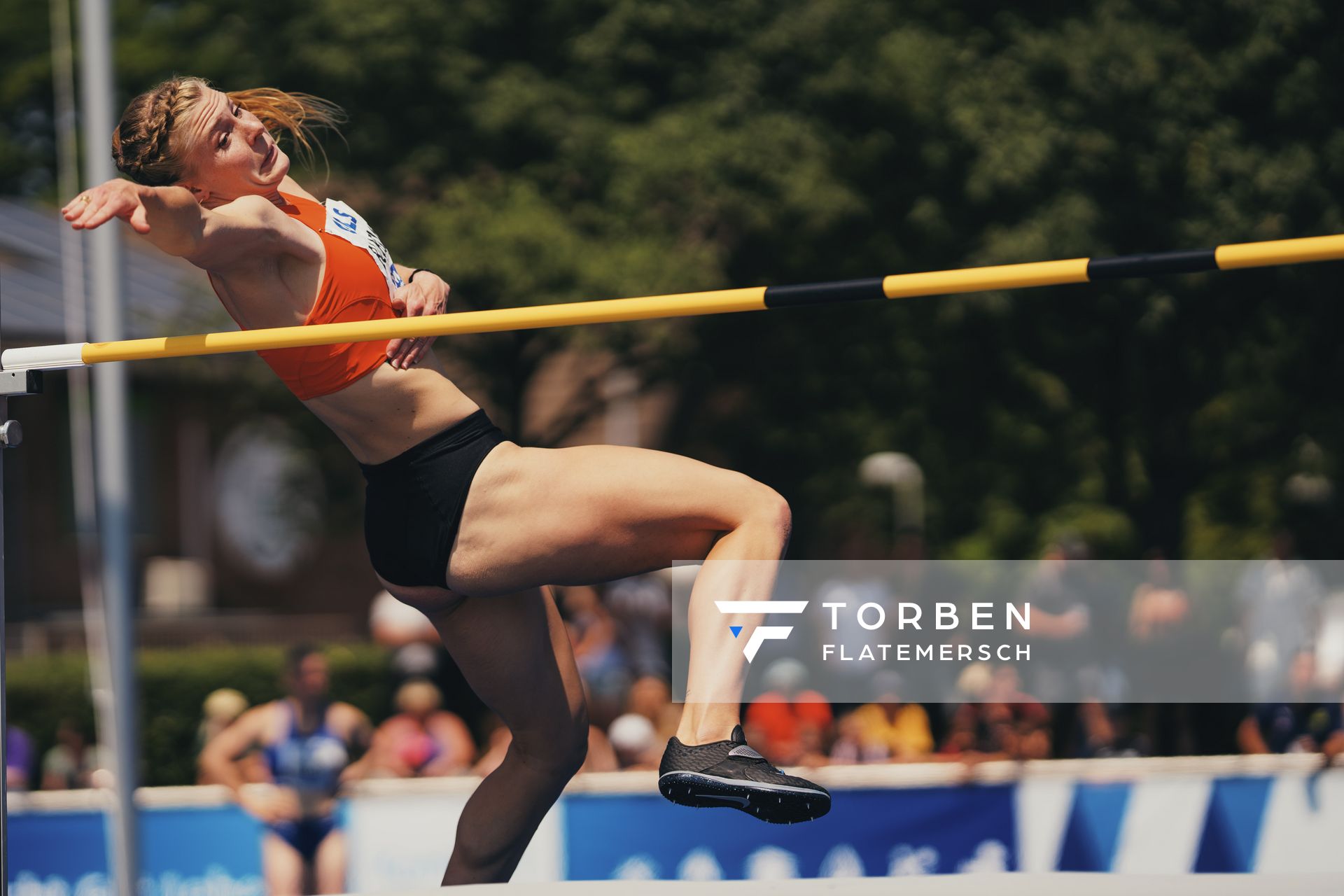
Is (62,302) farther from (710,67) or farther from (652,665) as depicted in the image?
(652,665)

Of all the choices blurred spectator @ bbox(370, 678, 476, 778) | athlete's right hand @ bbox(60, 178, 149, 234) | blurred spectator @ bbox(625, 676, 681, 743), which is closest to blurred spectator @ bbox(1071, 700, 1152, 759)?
blurred spectator @ bbox(625, 676, 681, 743)

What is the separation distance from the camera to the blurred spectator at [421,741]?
8.55 m

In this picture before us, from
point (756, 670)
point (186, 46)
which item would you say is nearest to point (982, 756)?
point (756, 670)

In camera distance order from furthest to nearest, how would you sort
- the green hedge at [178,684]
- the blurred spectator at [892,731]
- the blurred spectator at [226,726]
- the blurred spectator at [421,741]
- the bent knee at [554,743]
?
the green hedge at [178,684]
the blurred spectator at [892,731]
the blurred spectator at [421,741]
the blurred spectator at [226,726]
the bent knee at [554,743]

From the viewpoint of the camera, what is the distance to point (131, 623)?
8.41 metres

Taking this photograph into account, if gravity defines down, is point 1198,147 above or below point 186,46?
below

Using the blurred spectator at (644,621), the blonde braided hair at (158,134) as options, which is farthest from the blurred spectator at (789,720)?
the blonde braided hair at (158,134)

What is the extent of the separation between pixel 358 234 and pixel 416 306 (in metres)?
0.22

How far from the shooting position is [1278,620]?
9148 millimetres

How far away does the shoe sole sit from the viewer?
3.54 metres

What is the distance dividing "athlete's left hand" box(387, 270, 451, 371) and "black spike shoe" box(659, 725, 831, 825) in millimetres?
1094

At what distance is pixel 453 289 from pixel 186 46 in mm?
4944

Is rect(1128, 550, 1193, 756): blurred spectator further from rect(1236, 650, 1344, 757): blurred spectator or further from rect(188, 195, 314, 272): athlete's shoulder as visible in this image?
rect(188, 195, 314, 272): athlete's shoulder

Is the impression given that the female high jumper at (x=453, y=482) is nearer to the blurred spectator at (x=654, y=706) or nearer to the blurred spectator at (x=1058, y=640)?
the blurred spectator at (x=654, y=706)
